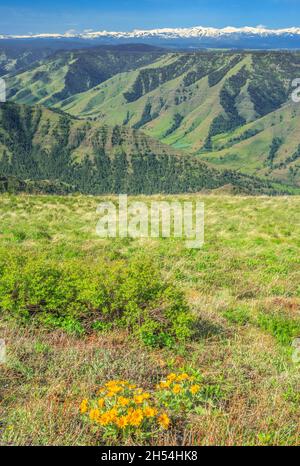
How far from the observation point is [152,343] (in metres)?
8.73

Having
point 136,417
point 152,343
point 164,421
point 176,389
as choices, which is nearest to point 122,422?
point 136,417

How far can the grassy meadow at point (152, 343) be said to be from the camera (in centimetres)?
582

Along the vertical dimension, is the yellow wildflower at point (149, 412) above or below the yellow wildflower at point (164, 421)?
above

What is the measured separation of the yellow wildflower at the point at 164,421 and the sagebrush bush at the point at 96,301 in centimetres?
321

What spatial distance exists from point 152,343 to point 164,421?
3201 millimetres

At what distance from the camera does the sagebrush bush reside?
30.4 ft

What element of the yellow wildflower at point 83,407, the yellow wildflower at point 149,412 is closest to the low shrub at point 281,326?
the yellow wildflower at point 149,412

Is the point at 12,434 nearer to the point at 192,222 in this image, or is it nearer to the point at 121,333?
the point at 121,333

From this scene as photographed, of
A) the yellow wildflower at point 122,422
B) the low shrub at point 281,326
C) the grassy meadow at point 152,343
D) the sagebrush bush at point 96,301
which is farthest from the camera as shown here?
the low shrub at point 281,326

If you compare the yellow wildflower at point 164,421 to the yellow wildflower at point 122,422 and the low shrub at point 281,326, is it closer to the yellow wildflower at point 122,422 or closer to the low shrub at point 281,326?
the yellow wildflower at point 122,422

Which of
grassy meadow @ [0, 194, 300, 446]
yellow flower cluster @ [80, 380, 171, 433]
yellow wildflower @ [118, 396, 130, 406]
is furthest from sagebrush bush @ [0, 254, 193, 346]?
yellow wildflower @ [118, 396, 130, 406]

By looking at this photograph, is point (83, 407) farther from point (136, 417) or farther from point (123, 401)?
point (136, 417)

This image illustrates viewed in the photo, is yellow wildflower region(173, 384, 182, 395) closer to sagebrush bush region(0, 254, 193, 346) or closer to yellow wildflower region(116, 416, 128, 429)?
yellow wildflower region(116, 416, 128, 429)
